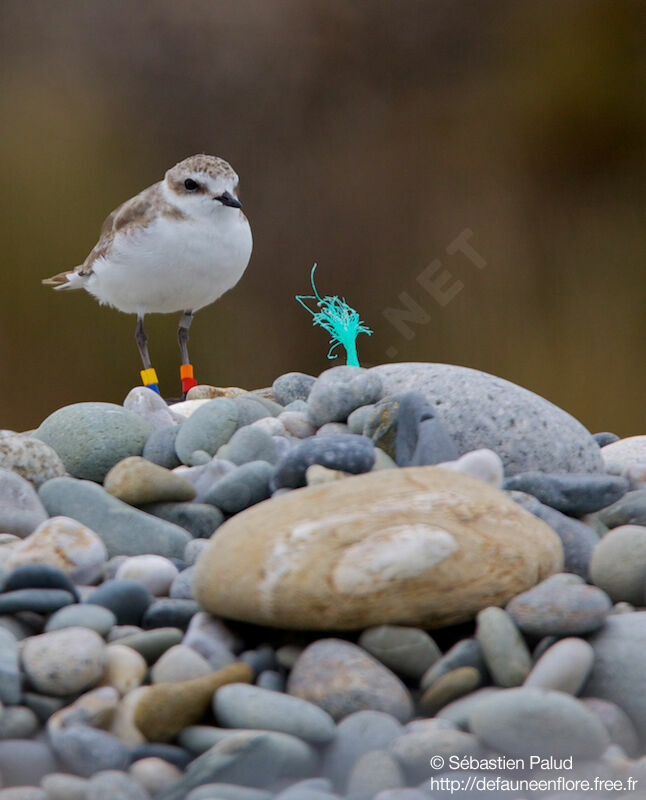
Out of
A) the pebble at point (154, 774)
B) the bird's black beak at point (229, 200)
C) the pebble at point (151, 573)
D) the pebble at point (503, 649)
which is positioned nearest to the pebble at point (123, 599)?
the pebble at point (151, 573)

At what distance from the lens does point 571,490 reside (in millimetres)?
2186

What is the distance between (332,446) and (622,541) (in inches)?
27.8

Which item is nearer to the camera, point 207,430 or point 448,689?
point 448,689

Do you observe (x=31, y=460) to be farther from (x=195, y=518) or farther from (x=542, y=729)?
(x=542, y=729)

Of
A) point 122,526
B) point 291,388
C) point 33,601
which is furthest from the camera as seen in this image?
point 291,388

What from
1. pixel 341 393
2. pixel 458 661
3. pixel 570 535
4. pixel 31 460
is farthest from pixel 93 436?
pixel 458 661

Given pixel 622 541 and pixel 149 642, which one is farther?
pixel 622 541

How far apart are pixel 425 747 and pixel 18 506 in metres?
1.36

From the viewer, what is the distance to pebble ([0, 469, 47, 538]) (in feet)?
7.29

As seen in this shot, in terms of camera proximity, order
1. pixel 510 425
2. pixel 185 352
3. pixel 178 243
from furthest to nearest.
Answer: pixel 185 352, pixel 178 243, pixel 510 425

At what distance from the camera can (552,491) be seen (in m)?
2.18

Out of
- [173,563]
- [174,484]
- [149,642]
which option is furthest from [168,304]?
[149,642]

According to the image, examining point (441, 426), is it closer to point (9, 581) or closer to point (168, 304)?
point (9, 581)

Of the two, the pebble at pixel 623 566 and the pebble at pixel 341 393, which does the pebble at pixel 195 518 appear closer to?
the pebble at pixel 341 393
